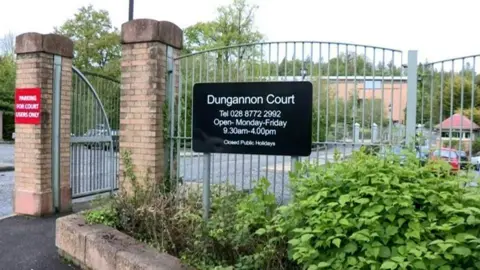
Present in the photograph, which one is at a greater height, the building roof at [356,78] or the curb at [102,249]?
the building roof at [356,78]

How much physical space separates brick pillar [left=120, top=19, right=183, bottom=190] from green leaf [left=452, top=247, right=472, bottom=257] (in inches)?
140

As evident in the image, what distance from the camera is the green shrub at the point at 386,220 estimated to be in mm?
2416

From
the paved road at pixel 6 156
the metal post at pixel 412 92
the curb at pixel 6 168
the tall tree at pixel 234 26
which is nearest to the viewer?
the metal post at pixel 412 92

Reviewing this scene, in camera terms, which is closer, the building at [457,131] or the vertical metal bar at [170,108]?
the building at [457,131]

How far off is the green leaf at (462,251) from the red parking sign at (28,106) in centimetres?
595

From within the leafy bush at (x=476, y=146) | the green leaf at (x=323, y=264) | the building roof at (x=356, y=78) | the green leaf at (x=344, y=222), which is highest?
the building roof at (x=356, y=78)

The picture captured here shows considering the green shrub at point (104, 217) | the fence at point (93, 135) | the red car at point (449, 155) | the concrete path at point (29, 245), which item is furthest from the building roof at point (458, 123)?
the fence at point (93, 135)

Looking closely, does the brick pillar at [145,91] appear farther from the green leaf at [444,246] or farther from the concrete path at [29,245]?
the green leaf at [444,246]

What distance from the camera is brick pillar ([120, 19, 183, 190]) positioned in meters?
5.12

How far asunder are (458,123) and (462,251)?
1.89m

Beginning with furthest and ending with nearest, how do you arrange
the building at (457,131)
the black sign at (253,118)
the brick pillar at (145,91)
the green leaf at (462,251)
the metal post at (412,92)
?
the brick pillar at (145,91)
the metal post at (412,92)
the black sign at (253,118)
the building at (457,131)
the green leaf at (462,251)

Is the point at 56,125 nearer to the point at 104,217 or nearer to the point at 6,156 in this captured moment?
the point at 104,217

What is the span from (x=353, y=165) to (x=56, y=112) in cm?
516

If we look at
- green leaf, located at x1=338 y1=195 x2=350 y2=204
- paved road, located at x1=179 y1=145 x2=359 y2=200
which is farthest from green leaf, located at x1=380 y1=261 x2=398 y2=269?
paved road, located at x1=179 y1=145 x2=359 y2=200
